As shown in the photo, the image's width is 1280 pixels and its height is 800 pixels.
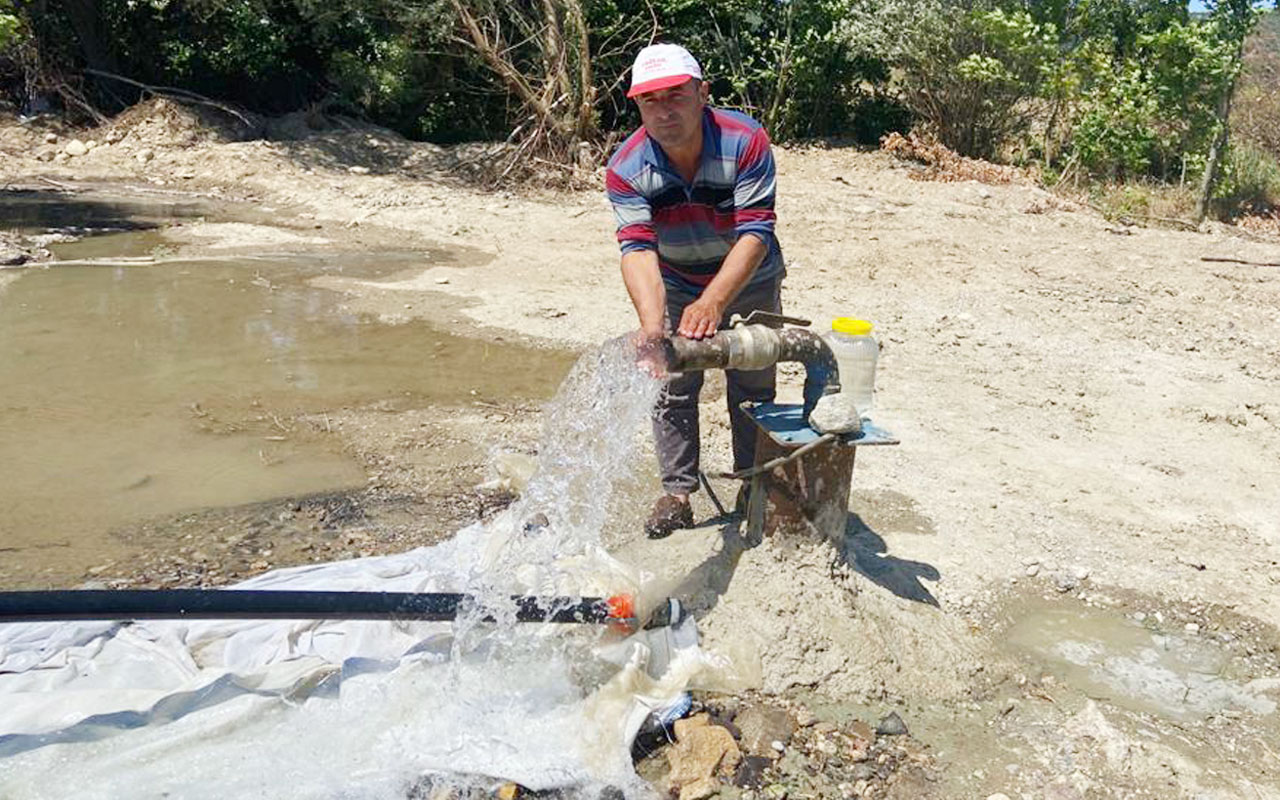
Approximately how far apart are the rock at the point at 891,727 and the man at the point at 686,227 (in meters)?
0.97

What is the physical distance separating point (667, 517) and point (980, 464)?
1812 mm

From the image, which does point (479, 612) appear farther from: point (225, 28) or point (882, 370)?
point (225, 28)

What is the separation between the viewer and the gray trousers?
11.2 feet

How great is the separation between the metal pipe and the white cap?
0.70 meters

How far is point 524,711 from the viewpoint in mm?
2754

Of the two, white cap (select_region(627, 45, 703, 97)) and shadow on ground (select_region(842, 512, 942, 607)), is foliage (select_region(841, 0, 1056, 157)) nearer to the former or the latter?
shadow on ground (select_region(842, 512, 942, 607))

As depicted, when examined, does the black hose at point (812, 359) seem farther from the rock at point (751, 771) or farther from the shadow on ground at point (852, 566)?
the rock at point (751, 771)

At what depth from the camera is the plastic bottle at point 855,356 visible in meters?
3.03

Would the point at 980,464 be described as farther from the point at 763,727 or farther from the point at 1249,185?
the point at 1249,185

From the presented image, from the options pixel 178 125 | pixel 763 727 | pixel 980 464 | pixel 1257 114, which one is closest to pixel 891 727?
pixel 763 727

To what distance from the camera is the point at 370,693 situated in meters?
2.77

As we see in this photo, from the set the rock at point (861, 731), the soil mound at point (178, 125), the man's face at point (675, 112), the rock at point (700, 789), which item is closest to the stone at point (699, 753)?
the rock at point (700, 789)

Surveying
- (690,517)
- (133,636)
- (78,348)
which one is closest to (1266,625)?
(690,517)

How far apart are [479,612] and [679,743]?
61 centimetres
